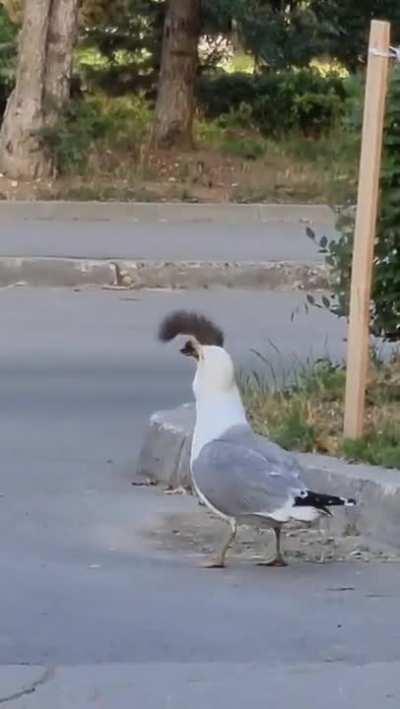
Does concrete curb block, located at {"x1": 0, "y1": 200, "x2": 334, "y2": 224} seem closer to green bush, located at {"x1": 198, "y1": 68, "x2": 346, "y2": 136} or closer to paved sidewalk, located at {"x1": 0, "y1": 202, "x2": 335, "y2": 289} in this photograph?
paved sidewalk, located at {"x1": 0, "y1": 202, "x2": 335, "y2": 289}

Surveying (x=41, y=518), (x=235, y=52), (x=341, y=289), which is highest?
(x=235, y=52)

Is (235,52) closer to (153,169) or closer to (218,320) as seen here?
(153,169)

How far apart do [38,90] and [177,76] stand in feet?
8.81

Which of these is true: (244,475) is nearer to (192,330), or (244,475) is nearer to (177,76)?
(192,330)

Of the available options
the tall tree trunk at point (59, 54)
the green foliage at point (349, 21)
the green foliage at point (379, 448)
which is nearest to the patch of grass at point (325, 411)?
the green foliage at point (379, 448)

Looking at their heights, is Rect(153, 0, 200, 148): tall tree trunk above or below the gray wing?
above

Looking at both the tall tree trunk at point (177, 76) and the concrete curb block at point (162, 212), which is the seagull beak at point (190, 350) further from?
the tall tree trunk at point (177, 76)

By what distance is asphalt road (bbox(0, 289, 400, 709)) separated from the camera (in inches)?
195

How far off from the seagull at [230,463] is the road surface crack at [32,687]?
1.24 m

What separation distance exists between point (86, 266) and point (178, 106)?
21.8ft

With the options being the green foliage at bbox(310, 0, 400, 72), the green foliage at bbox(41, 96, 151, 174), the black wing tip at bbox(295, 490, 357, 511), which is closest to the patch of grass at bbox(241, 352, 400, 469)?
the black wing tip at bbox(295, 490, 357, 511)

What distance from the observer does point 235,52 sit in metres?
22.6

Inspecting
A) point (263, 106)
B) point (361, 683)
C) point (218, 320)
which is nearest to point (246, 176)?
point (263, 106)

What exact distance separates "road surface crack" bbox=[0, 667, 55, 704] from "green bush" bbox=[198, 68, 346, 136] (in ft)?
55.7
